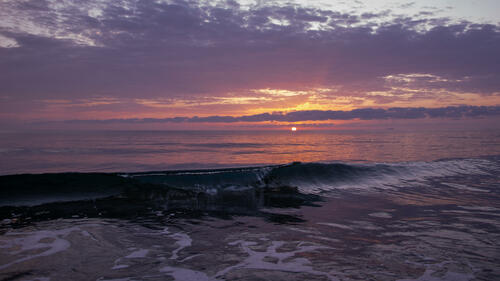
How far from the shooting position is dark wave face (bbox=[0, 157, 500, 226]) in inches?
374

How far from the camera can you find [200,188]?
1220 cm

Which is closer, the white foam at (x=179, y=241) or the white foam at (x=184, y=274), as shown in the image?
the white foam at (x=184, y=274)

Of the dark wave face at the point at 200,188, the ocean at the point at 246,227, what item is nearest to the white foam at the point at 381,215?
the ocean at the point at 246,227

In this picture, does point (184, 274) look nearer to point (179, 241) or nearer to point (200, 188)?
point (179, 241)

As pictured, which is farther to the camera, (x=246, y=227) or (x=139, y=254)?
(x=246, y=227)

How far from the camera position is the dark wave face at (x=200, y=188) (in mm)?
9508

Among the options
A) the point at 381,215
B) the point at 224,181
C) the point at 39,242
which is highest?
the point at 224,181

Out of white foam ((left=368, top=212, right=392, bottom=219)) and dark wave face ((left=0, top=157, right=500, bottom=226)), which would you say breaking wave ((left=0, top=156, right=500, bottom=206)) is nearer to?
dark wave face ((left=0, top=157, right=500, bottom=226))

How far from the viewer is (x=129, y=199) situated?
10.6 metres

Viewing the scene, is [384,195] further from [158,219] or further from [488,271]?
[158,219]

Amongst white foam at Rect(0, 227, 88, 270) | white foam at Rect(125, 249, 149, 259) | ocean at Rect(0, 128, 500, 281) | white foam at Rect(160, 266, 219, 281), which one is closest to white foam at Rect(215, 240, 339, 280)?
ocean at Rect(0, 128, 500, 281)

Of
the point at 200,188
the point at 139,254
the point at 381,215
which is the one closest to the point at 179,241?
the point at 139,254

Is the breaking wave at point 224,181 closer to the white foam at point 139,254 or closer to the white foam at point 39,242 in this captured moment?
the white foam at point 39,242

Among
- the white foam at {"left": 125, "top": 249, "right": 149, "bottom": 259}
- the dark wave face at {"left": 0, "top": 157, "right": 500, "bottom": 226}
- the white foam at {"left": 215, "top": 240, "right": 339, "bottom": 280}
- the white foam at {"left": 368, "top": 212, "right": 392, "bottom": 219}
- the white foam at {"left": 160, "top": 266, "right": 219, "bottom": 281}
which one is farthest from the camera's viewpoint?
the dark wave face at {"left": 0, "top": 157, "right": 500, "bottom": 226}
